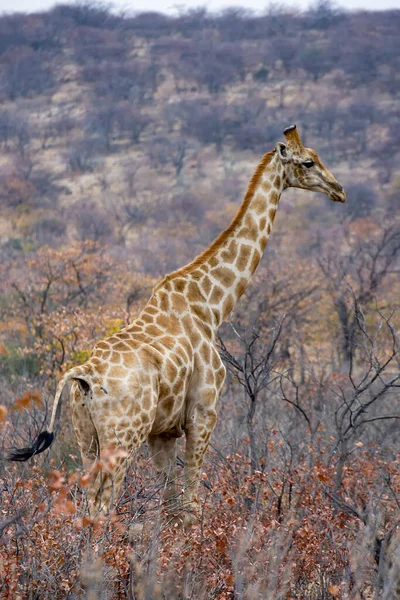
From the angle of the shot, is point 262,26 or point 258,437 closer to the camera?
point 258,437

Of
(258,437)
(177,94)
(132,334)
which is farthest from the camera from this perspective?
(177,94)

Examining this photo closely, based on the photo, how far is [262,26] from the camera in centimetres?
6203

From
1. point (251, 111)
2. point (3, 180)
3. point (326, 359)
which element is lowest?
point (326, 359)

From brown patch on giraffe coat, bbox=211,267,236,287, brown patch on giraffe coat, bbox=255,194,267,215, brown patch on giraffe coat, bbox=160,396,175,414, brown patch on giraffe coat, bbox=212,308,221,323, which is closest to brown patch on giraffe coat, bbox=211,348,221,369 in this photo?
brown patch on giraffe coat, bbox=212,308,221,323

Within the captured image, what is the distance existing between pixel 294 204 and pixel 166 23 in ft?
119

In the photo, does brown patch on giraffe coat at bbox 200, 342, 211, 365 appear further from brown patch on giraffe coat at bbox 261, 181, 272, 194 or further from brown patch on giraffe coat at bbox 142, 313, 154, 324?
brown patch on giraffe coat at bbox 261, 181, 272, 194

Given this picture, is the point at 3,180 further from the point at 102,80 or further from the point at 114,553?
the point at 114,553

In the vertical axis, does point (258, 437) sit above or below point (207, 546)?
above

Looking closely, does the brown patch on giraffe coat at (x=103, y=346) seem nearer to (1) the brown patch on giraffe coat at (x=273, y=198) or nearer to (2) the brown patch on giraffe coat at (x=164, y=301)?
(2) the brown patch on giraffe coat at (x=164, y=301)

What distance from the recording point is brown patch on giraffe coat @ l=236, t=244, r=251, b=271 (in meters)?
5.89

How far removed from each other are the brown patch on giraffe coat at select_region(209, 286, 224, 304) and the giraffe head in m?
1.05

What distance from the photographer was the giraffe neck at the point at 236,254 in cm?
570

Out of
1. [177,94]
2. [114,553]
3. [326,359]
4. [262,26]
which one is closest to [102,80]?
[177,94]

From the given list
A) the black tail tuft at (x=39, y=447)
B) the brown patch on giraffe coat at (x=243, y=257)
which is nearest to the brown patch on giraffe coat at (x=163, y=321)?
the brown patch on giraffe coat at (x=243, y=257)
